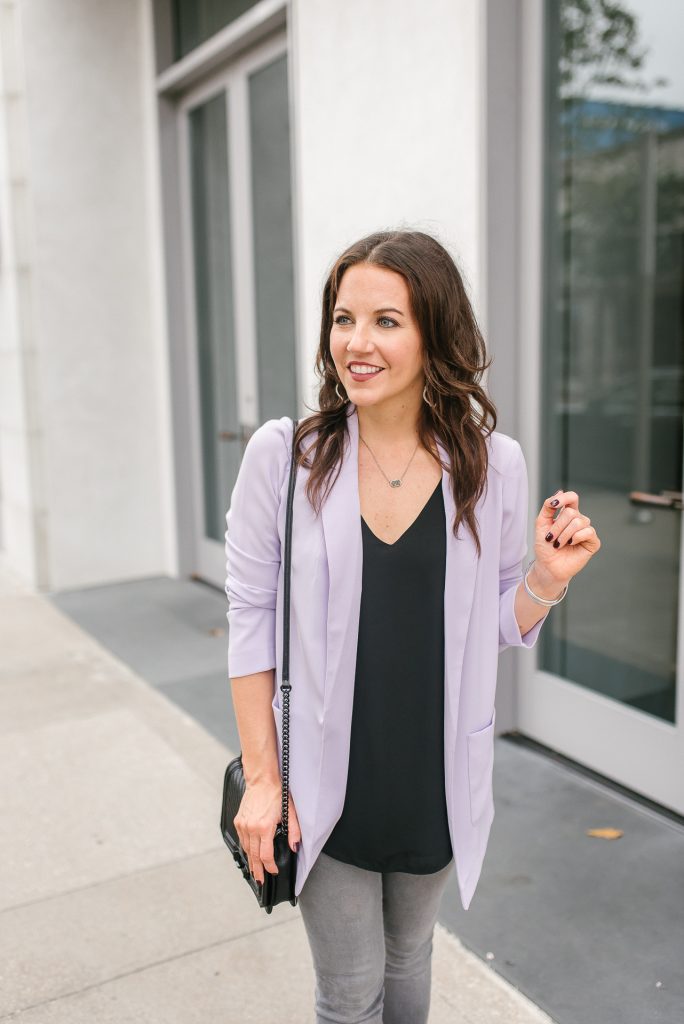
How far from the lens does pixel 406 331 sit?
5.64 feet

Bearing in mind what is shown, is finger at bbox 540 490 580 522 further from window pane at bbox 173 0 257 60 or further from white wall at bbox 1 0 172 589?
white wall at bbox 1 0 172 589

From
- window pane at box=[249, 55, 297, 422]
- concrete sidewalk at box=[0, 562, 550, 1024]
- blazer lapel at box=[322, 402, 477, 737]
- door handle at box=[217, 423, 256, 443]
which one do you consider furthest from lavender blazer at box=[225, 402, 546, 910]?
door handle at box=[217, 423, 256, 443]

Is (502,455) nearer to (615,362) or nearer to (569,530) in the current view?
(569,530)

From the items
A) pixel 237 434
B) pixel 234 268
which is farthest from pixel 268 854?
pixel 234 268

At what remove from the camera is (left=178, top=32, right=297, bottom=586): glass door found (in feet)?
19.3

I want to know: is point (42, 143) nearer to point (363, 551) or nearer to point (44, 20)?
point (44, 20)

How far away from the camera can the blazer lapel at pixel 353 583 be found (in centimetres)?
172

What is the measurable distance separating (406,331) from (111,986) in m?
2.05

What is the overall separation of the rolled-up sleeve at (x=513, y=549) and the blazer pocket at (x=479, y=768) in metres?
0.18

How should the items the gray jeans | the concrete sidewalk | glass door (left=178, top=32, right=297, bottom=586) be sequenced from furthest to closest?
glass door (left=178, top=32, right=297, bottom=586) < the concrete sidewalk < the gray jeans

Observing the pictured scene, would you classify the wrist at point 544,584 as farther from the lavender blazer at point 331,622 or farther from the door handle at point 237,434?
the door handle at point 237,434

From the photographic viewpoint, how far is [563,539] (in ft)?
5.76

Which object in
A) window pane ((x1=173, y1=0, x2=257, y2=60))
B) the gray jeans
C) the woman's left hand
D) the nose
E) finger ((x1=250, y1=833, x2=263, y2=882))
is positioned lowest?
the gray jeans

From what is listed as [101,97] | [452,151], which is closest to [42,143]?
[101,97]
